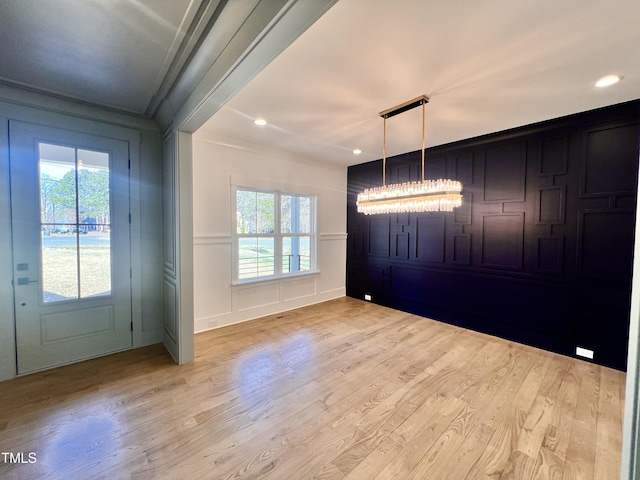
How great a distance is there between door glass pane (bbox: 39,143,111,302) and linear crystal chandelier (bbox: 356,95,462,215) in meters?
2.96

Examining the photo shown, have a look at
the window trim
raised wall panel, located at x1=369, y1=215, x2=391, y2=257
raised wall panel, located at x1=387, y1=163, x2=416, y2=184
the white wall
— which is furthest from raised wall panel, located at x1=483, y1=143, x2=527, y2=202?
the window trim

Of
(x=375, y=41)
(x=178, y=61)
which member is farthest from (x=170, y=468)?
(x=375, y=41)

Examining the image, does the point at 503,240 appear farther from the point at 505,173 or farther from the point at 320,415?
the point at 320,415

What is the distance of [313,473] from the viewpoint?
1.60m

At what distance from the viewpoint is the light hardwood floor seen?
64.9 inches

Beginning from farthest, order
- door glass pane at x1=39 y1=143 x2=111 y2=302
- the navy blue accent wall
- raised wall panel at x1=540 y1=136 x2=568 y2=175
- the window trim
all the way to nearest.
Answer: the window trim < raised wall panel at x1=540 y1=136 x2=568 y2=175 < the navy blue accent wall < door glass pane at x1=39 y1=143 x2=111 y2=302

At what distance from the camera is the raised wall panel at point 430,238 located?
163 inches

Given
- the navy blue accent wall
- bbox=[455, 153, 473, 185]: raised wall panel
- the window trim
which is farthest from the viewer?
the window trim

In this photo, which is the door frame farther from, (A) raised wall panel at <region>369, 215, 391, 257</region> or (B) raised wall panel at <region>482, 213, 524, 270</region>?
(B) raised wall panel at <region>482, 213, 524, 270</region>

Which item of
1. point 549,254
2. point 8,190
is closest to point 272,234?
point 8,190

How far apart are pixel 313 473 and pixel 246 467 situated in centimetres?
42

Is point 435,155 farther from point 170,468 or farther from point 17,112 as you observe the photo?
point 17,112

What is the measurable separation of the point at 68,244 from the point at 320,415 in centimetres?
301

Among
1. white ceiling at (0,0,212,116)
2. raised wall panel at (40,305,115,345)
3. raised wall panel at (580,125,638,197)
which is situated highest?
white ceiling at (0,0,212,116)
